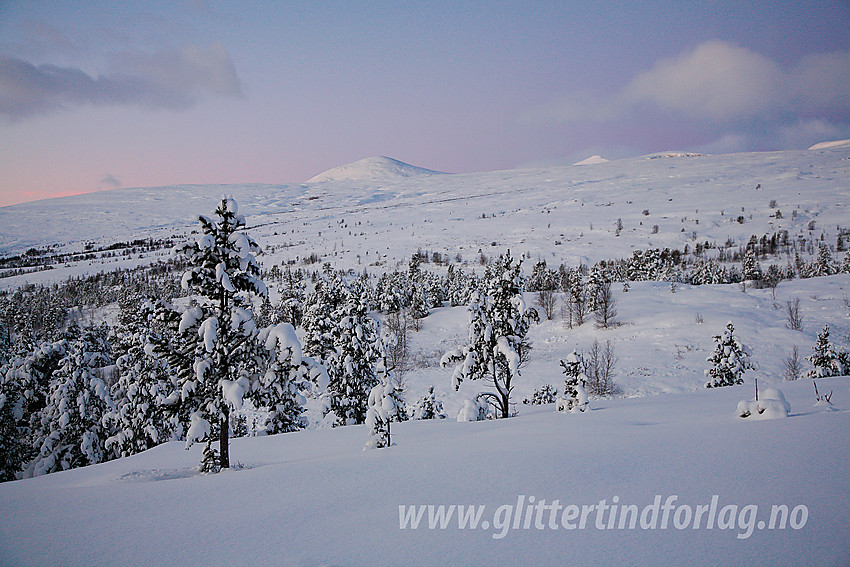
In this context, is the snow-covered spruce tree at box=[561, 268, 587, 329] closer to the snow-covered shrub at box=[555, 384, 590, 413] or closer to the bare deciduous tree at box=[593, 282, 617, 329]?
the bare deciduous tree at box=[593, 282, 617, 329]

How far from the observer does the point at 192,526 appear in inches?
166

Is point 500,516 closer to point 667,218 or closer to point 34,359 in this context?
point 34,359

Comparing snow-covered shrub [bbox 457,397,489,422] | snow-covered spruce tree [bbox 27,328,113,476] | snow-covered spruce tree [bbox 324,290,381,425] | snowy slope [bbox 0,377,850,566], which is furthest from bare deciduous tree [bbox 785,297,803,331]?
snow-covered spruce tree [bbox 27,328,113,476]

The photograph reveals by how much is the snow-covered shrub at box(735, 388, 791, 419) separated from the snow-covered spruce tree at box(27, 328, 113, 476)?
26457 millimetres

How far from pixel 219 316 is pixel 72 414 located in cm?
1850

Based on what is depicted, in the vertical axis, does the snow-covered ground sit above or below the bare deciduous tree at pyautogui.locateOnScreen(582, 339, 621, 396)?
above

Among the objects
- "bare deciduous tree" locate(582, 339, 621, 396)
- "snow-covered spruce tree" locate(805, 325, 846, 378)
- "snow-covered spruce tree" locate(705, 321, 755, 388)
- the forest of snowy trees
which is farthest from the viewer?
"bare deciduous tree" locate(582, 339, 621, 396)

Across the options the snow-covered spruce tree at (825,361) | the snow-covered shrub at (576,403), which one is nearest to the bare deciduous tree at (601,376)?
the snow-covered spruce tree at (825,361)

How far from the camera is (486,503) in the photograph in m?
3.99

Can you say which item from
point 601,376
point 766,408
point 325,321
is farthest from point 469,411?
point 601,376

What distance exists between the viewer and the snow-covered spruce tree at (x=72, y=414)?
20.1 meters

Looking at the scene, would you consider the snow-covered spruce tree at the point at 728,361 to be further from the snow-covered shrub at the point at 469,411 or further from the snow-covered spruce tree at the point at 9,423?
the snow-covered spruce tree at the point at 9,423

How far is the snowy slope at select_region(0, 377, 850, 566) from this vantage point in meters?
3.08

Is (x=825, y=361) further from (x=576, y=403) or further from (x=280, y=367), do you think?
(x=280, y=367)
